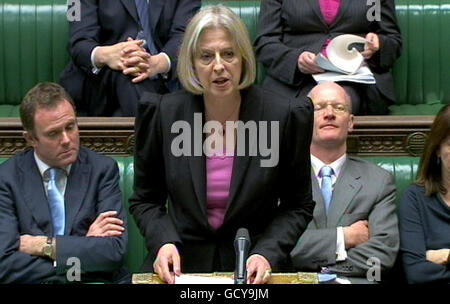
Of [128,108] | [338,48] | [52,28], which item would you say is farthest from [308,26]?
[52,28]

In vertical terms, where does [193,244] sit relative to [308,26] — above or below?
below

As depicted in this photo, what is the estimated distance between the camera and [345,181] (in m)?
2.22

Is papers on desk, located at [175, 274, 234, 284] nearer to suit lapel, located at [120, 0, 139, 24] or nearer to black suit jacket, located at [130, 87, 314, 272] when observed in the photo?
black suit jacket, located at [130, 87, 314, 272]

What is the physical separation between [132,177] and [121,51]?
44 cm

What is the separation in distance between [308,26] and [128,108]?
56 cm

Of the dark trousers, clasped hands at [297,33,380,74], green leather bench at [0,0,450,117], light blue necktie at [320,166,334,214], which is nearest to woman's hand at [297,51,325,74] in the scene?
clasped hands at [297,33,380,74]

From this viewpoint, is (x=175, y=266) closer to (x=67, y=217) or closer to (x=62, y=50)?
(x=67, y=217)

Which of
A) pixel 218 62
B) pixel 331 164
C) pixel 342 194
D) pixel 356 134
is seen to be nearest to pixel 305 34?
pixel 356 134

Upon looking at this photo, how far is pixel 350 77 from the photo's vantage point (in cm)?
267

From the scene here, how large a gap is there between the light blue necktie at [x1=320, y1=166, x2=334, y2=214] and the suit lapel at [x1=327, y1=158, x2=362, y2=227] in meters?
0.02

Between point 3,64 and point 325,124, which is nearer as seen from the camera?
point 325,124

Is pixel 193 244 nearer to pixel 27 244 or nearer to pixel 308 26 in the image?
pixel 27 244

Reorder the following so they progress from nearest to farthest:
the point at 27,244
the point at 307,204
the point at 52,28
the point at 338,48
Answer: the point at 307,204
the point at 27,244
the point at 338,48
the point at 52,28

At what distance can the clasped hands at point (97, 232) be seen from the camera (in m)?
2.00
